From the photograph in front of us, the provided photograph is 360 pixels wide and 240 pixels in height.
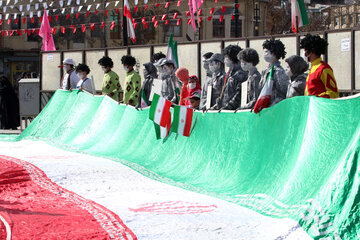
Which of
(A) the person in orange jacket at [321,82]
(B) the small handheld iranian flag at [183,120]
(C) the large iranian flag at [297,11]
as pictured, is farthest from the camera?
(C) the large iranian flag at [297,11]

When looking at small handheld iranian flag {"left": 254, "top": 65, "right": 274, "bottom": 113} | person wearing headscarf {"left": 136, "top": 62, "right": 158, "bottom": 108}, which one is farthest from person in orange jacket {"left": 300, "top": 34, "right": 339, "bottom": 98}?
person wearing headscarf {"left": 136, "top": 62, "right": 158, "bottom": 108}

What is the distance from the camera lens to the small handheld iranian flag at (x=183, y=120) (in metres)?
9.20

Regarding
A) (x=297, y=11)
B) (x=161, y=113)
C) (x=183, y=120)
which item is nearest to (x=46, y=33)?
(x=297, y=11)

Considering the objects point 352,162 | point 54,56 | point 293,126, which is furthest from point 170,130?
point 54,56

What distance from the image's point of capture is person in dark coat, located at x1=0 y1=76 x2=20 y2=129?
66.2 feet

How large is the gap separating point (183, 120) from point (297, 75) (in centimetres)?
219

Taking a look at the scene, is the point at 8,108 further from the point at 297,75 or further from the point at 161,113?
the point at 297,75

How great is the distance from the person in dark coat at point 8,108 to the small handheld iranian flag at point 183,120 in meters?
11.8

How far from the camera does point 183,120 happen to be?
9289 mm

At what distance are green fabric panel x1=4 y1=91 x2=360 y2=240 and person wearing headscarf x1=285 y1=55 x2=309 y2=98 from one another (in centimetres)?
41

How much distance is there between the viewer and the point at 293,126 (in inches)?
262

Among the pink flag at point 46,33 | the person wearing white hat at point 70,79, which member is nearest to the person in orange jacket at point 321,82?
the person wearing white hat at point 70,79

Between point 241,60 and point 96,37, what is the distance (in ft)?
138

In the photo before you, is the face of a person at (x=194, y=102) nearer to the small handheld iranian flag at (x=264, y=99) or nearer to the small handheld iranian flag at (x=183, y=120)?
the small handheld iranian flag at (x=183, y=120)
